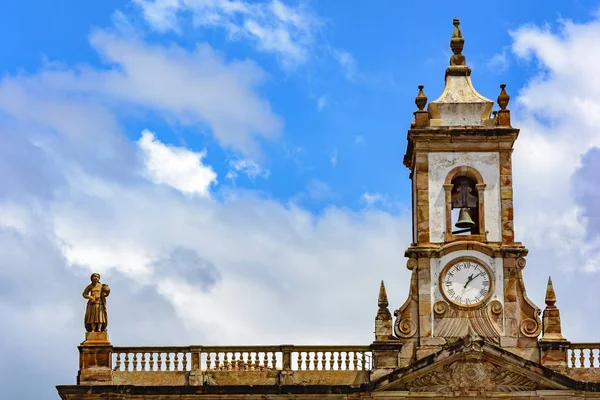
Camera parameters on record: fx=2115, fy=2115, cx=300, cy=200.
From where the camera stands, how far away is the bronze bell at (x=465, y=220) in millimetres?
52875

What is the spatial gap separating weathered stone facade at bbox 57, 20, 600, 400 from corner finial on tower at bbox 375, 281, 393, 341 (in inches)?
1.0

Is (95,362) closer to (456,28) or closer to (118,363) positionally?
(118,363)

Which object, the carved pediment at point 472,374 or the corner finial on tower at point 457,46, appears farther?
the corner finial on tower at point 457,46

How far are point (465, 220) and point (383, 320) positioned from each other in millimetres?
3319

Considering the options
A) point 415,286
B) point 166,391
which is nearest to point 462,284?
point 415,286

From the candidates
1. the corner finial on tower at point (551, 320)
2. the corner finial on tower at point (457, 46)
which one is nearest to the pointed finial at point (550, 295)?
the corner finial on tower at point (551, 320)

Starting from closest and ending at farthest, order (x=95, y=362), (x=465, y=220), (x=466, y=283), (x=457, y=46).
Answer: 1. (x=95, y=362)
2. (x=466, y=283)
3. (x=465, y=220)
4. (x=457, y=46)

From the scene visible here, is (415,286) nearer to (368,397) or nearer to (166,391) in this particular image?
(368,397)

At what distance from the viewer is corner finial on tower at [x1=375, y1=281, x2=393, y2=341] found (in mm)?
52000

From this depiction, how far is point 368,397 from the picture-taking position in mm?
51188

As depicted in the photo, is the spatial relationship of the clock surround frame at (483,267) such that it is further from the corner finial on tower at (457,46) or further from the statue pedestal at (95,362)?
the statue pedestal at (95,362)

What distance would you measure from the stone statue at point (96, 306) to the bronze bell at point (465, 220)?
892cm

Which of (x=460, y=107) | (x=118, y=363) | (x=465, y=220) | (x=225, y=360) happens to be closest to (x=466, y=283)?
(x=465, y=220)

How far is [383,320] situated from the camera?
2050 inches
